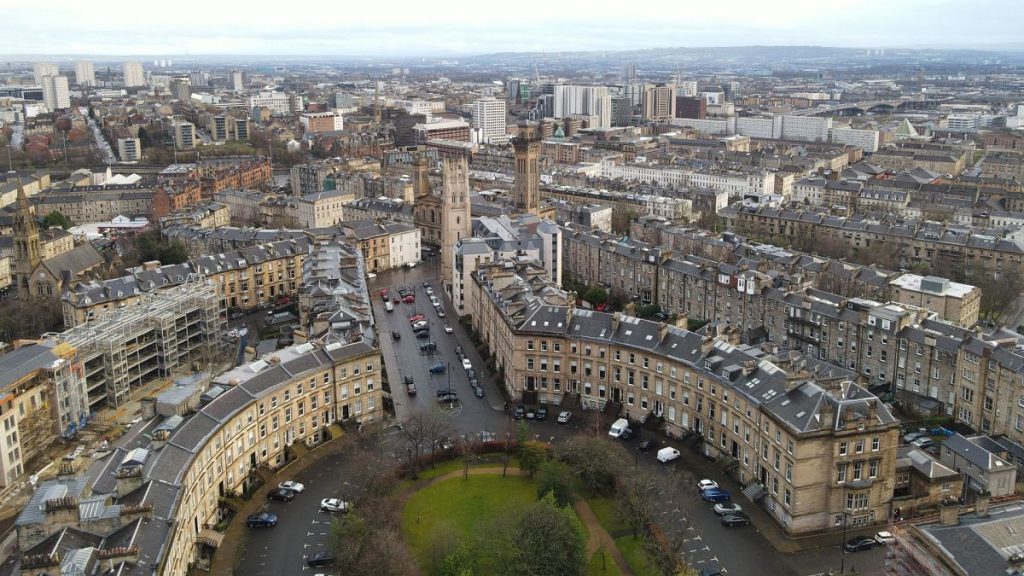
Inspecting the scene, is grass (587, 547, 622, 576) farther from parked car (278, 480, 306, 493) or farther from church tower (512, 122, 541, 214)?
church tower (512, 122, 541, 214)

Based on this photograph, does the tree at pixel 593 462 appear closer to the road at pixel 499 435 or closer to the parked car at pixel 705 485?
the road at pixel 499 435

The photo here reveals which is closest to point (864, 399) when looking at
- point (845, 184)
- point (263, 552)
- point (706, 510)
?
point (706, 510)

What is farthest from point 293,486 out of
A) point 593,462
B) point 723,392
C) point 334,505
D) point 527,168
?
point 527,168

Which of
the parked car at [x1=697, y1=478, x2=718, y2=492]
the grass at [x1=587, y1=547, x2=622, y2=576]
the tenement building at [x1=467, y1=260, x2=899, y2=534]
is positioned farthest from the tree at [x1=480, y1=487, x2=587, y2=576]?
the tenement building at [x1=467, y1=260, x2=899, y2=534]

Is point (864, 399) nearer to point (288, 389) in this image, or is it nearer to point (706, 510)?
point (706, 510)

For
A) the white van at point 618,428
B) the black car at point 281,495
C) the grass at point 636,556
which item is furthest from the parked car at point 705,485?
the black car at point 281,495

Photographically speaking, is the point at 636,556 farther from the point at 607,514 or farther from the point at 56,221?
the point at 56,221
